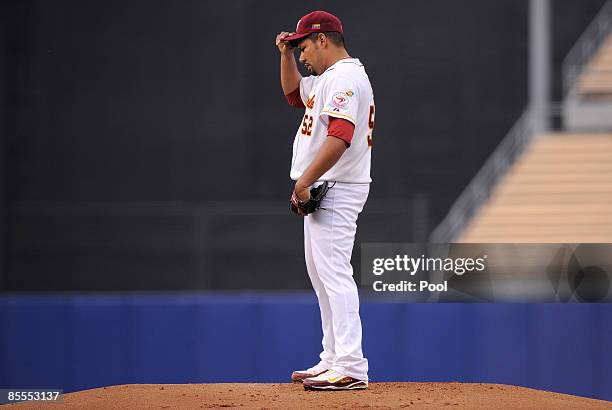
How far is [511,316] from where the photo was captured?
5695 millimetres

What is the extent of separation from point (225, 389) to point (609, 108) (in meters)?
9.90

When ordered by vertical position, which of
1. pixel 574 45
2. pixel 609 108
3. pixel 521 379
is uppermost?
pixel 574 45

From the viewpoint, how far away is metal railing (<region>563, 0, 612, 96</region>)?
14.0 m

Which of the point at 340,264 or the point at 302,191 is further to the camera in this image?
the point at 340,264

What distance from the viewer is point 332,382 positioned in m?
4.23

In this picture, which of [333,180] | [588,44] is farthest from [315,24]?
[588,44]

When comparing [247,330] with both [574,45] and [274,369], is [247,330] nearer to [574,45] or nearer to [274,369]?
[274,369]

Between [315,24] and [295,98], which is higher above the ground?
[315,24]

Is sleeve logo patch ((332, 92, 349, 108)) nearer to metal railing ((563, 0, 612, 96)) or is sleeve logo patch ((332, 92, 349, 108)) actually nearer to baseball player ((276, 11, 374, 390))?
baseball player ((276, 11, 374, 390))

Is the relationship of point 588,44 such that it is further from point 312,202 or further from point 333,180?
point 312,202

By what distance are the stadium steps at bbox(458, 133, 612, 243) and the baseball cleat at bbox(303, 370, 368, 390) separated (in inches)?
287

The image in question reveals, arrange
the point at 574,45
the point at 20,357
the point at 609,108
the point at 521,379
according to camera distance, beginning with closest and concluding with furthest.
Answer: the point at 521,379 → the point at 20,357 → the point at 609,108 → the point at 574,45

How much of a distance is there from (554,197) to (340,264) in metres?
8.48

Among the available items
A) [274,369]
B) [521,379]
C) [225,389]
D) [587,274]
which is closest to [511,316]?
[521,379]
